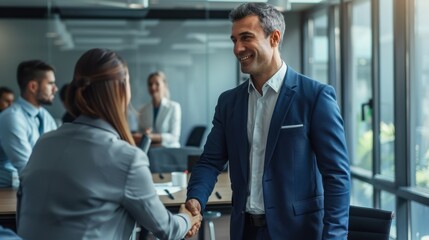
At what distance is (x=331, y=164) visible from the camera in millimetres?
2084

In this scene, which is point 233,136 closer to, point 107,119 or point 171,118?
point 107,119

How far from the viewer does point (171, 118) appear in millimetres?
6656

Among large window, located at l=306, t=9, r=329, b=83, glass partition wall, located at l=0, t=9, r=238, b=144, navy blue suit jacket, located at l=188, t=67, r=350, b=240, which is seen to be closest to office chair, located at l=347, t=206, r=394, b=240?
navy blue suit jacket, located at l=188, t=67, r=350, b=240

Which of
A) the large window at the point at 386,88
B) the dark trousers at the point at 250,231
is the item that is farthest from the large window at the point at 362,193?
the dark trousers at the point at 250,231

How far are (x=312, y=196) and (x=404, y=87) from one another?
3.31 metres

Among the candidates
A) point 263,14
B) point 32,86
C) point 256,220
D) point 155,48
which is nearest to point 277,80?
point 263,14

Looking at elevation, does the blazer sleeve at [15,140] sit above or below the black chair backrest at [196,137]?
above

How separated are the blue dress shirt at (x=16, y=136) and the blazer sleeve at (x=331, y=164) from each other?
2.31 meters

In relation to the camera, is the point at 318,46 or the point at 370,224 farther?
the point at 318,46

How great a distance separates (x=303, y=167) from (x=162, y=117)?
15.3 ft

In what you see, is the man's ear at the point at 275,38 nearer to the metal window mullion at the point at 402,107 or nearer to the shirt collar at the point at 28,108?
the shirt collar at the point at 28,108

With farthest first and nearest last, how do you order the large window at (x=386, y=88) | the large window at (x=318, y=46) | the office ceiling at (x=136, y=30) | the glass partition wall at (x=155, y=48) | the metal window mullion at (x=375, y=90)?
the glass partition wall at (x=155, y=48), the office ceiling at (x=136, y=30), the large window at (x=318, y=46), the metal window mullion at (x=375, y=90), the large window at (x=386, y=88)

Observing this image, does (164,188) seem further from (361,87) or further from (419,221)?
(361,87)

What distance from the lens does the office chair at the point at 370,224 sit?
2623mm
